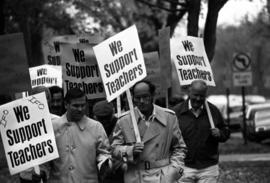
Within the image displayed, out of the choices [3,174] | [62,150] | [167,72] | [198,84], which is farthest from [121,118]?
[3,174]

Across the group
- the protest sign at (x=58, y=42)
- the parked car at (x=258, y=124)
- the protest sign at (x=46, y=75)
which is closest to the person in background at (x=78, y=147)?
the protest sign at (x=58, y=42)

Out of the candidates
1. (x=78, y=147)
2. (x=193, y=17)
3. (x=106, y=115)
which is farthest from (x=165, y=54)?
(x=193, y=17)

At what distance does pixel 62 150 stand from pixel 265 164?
37.7ft

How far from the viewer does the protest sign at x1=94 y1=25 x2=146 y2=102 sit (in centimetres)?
766

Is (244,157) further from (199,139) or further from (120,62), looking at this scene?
(120,62)

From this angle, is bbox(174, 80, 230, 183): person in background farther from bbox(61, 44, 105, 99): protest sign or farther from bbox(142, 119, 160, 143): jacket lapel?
bbox(142, 119, 160, 143): jacket lapel

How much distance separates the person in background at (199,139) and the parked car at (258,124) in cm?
1656

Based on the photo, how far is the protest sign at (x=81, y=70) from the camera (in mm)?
9773

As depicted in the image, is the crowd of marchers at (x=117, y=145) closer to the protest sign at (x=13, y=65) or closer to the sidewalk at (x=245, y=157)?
the protest sign at (x=13, y=65)

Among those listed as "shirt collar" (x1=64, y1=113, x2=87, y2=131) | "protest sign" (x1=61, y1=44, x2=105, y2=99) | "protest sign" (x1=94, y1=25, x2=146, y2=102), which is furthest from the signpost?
"shirt collar" (x1=64, y1=113, x2=87, y2=131)

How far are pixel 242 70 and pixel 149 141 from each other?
60.0 feet

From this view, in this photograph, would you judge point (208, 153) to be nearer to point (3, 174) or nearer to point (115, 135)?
point (115, 135)

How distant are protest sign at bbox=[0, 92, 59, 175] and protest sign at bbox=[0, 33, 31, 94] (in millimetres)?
760

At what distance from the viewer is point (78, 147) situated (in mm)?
6988
